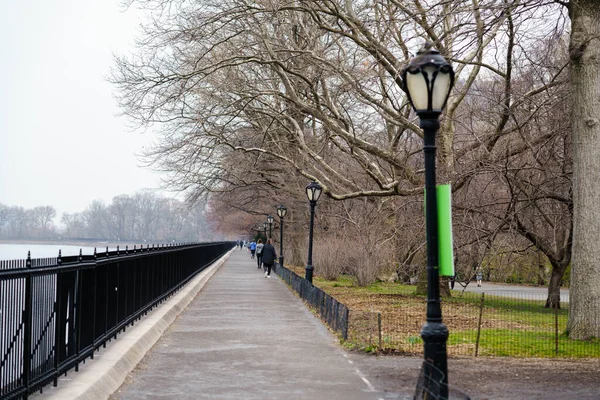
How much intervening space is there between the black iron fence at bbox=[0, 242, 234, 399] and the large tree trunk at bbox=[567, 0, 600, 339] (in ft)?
27.1

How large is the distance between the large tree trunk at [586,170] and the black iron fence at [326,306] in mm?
4290

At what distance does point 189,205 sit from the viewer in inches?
1954

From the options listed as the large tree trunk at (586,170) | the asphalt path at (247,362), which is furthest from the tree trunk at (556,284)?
the large tree trunk at (586,170)

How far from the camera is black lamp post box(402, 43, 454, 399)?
27.3 ft

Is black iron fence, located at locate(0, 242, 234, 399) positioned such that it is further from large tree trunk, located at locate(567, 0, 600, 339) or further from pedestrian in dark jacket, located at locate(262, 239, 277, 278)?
pedestrian in dark jacket, located at locate(262, 239, 277, 278)

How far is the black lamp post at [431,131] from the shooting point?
834 centimetres

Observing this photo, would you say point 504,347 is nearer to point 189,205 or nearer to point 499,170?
point 499,170

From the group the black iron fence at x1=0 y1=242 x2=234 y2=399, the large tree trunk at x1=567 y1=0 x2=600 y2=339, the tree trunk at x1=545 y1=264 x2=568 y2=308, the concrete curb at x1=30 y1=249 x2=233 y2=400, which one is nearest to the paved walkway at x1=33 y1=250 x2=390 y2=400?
the concrete curb at x1=30 y1=249 x2=233 y2=400

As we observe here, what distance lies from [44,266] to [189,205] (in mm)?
41630

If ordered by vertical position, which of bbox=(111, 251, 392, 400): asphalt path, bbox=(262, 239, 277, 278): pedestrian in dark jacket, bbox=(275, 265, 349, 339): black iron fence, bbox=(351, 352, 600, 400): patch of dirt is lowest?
bbox=(351, 352, 600, 400): patch of dirt

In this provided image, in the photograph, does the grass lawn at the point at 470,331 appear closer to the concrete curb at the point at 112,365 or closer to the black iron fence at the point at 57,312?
the concrete curb at the point at 112,365

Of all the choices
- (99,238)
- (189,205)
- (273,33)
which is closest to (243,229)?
(99,238)

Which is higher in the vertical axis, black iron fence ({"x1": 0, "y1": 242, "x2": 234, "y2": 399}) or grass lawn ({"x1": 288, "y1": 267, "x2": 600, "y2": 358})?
black iron fence ({"x1": 0, "y1": 242, "x2": 234, "y2": 399})

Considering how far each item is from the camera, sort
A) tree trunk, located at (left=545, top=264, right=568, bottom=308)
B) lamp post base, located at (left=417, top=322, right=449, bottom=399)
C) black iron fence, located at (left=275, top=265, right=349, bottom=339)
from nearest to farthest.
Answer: lamp post base, located at (left=417, top=322, right=449, bottom=399) → black iron fence, located at (left=275, top=265, right=349, bottom=339) → tree trunk, located at (left=545, top=264, right=568, bottom=308)
